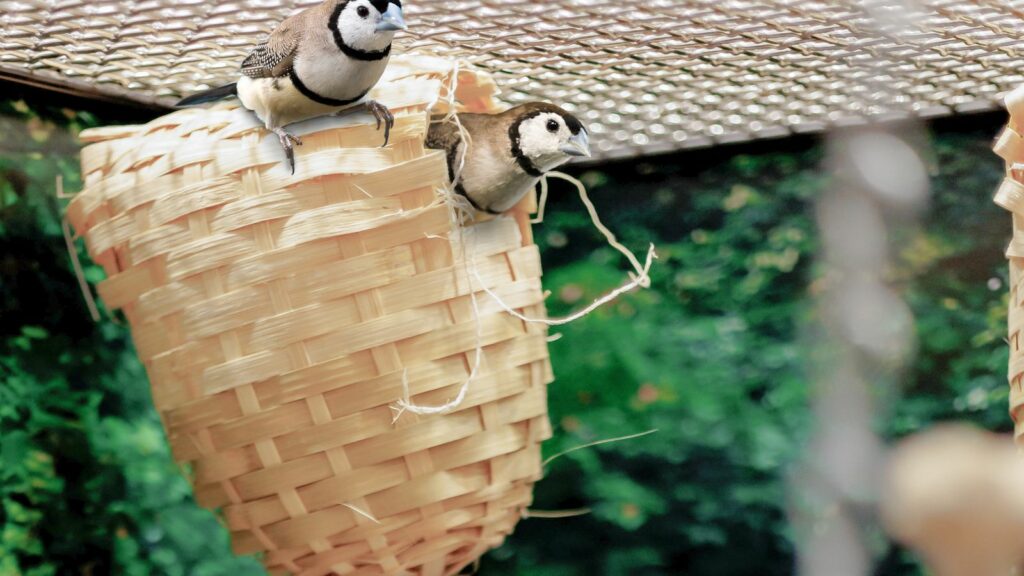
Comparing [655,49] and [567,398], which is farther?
[567,398]

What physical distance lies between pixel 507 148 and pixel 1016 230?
30 centimetres

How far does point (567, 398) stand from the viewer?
96cm

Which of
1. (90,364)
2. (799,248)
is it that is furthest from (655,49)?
(90,364)

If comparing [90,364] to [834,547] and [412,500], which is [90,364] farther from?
[834,547]

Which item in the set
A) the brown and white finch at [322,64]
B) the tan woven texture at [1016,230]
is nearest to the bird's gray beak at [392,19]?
the brown and white finch at [322,64]

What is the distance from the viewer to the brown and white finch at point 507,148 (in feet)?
2.19

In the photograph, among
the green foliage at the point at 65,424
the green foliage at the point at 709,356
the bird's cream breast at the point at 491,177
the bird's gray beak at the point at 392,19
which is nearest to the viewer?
the bird's gray beak at the point at 392,19

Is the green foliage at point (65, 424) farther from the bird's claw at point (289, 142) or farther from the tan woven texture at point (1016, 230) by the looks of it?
the tan woven texture at point (1016, 230)

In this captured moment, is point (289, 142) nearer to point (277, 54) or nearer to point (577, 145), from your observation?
point (277, 54)

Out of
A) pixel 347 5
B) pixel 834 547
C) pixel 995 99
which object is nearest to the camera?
pixel 834 547

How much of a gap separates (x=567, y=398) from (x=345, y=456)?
38 centimetres

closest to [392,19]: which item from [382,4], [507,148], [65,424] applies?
[382,4]

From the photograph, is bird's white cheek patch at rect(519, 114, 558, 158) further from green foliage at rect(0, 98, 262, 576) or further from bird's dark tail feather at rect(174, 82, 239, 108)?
green foliage at rect(0, 98, 262, 576)

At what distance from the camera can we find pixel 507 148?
67 centimetres
